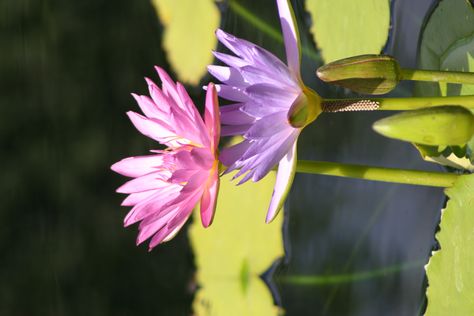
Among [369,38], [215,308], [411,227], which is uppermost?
[369,38]

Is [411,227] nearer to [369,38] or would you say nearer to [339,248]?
[339,248]

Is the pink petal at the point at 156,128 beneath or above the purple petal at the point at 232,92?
beneath

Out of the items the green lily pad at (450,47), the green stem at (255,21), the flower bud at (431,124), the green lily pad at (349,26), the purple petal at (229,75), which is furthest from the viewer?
the green stem at (255,21)

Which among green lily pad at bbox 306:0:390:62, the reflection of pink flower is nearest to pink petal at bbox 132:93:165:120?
the reflection of pink flower

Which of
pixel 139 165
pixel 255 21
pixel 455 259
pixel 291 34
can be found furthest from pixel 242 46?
pixel 255 21

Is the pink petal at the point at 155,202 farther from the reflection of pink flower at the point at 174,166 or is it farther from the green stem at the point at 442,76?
the green stem at the point at 442,76

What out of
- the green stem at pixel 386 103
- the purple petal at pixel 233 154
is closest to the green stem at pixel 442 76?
the green stem at pixel 386 103

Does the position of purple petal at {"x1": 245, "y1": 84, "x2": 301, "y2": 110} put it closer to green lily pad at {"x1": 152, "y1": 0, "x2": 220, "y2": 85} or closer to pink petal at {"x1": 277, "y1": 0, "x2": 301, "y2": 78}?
pink petal at {"x1": 277, "y1": 0, "x2": 301, "y2": 78}

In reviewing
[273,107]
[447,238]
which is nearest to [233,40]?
[273,107]
